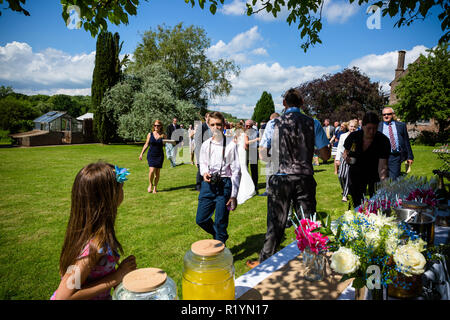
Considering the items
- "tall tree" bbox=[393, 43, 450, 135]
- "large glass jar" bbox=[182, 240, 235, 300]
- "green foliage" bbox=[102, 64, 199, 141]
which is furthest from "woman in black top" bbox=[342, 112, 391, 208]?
"tall tree" bbox=[393, 43, 450, 135]

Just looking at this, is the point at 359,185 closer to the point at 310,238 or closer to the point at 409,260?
the point at 310,238

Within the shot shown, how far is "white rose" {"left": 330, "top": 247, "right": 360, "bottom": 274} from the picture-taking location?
1281 millimetres

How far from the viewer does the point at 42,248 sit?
472 centimetres

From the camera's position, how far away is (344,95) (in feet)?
132

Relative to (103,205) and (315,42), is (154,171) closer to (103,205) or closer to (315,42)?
(315,42)

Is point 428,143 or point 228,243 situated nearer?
point 228,243

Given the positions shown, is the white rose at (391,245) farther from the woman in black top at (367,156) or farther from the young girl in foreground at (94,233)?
the woman in black top at (367,156)

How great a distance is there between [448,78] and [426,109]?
3820 millimetres

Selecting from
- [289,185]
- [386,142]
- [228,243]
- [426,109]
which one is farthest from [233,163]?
[426,109]

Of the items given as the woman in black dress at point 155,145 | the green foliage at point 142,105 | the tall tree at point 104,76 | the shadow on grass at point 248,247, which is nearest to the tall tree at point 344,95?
the green foliage at point 142,105

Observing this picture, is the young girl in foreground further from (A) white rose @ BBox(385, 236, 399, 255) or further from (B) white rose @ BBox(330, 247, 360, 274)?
(A) white rose @ BBox(385, 236, 399, 255)

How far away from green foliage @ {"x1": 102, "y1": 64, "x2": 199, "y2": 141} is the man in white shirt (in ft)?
75.5

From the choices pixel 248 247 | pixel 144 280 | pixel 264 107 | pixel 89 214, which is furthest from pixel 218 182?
pixel 264 107

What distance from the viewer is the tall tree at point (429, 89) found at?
30.2 metres
